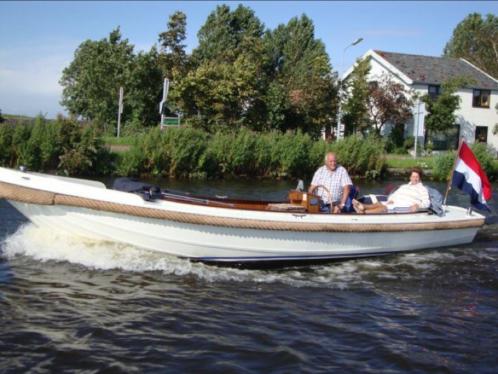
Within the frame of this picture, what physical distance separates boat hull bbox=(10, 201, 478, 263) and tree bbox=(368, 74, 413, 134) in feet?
90.6

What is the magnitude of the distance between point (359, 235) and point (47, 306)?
17.2 ft

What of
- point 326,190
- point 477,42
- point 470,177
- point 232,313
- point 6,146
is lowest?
point 232,313

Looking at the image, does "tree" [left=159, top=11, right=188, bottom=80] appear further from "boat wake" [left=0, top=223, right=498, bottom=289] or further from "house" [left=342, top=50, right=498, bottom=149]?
"boat wake" [left=0, top=223, right=498, bottom=289]

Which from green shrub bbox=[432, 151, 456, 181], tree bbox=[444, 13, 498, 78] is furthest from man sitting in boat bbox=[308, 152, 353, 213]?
tree bbox=[444, 13, 498, 78]

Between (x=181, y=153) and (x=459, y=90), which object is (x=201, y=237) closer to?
(x=181, y=153)

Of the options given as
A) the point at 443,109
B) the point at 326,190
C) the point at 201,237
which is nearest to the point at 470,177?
the point at 326,190

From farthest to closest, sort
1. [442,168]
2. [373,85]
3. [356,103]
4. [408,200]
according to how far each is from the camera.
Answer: [373,85] → [356,103] → [442,168] → [408,200]

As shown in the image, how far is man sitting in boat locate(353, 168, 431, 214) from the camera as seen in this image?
1123 centimetres

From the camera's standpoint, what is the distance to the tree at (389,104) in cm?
3634

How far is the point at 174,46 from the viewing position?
35.1 metres

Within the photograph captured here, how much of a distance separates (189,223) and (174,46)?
1110 inches

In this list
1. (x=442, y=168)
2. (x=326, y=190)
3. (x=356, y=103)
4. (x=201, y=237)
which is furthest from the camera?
(x=356, y=103)

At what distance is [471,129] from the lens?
41812mm

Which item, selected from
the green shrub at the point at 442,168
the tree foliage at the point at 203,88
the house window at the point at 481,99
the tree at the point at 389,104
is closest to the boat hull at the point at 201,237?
the green shrub at the point at 442,168
